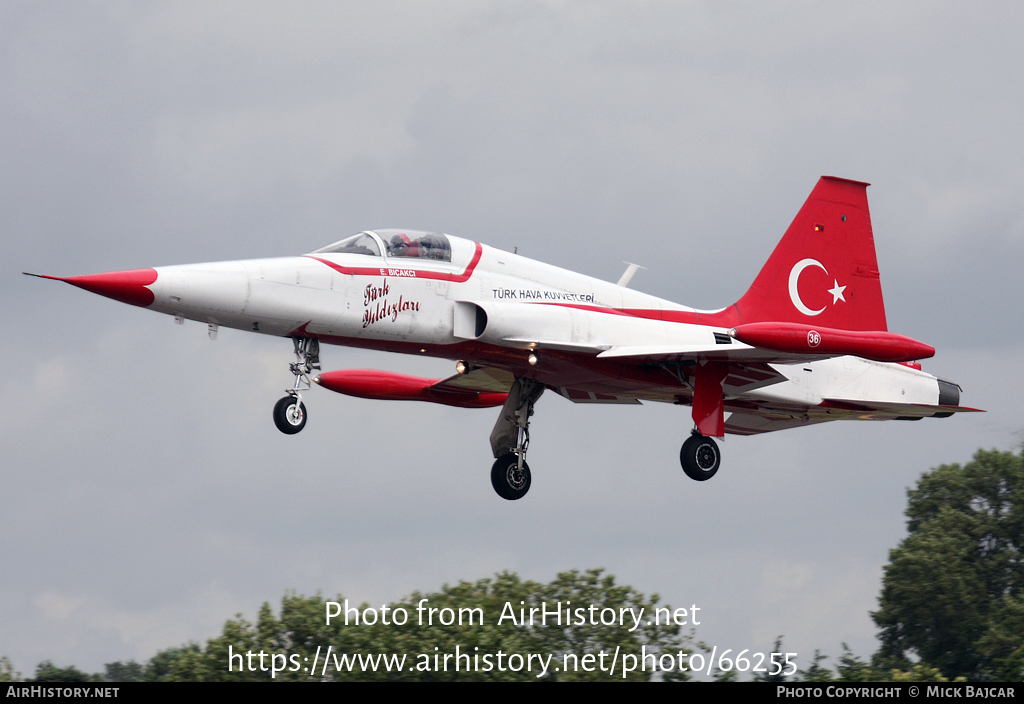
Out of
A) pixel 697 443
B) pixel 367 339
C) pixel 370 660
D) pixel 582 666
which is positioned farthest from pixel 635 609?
pixel 367 339

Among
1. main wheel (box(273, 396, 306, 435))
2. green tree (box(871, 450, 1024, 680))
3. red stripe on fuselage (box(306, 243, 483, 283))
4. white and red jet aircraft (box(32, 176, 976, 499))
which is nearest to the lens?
main wheel (box(273, 396, 306, 435))

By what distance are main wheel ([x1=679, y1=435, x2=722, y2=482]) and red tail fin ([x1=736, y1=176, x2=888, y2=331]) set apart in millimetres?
2630

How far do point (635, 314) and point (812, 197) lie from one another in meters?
4.37

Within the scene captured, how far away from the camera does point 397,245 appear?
20156 mm

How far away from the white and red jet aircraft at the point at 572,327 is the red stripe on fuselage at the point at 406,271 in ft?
0.07

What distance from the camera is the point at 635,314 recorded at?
2202cm

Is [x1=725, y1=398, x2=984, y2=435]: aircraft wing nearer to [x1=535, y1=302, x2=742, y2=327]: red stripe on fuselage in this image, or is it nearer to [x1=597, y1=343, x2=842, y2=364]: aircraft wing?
[x1=535, y1=302, x2=742, y2=327]: red stripe on fuselage

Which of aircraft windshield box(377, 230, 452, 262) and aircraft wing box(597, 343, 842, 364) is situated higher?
aircraft windshield box(377, 230, 452, 262)

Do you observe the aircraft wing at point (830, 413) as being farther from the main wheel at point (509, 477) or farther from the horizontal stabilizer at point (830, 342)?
the main wheel at point (509, 477)

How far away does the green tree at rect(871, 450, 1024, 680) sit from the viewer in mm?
52250

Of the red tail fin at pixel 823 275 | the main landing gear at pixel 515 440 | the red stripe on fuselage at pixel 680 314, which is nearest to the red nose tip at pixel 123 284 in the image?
the red stripe on fuselage at pixel 680 314

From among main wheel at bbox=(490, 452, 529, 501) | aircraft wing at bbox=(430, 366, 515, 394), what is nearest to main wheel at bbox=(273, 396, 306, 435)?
aircraft wing at bbox=(430, 366, 515, 394)

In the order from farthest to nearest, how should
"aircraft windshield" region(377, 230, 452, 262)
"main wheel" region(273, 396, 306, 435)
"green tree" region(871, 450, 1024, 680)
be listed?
"green tree" region(871, 450, 1024, 680), "aircraft windshield" region(377, 230, 452, 262), "main wheel" region(273, 396, 306, 435)
